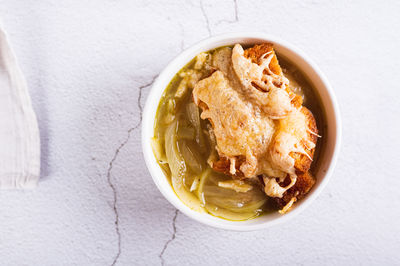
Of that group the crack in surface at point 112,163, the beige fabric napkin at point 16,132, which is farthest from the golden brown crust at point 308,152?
the beige fabric napkin at point 16,132

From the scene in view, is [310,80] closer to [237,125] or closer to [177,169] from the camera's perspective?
[237,125]

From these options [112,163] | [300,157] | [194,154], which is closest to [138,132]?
[112,163]

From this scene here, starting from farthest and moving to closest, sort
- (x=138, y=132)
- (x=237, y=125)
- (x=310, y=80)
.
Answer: (x=138, y=132)
(x=310, y=80)
(x=237, y=125)

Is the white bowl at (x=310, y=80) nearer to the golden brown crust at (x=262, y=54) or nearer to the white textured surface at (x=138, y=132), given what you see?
the golden brown crust at (x=262, y=54)

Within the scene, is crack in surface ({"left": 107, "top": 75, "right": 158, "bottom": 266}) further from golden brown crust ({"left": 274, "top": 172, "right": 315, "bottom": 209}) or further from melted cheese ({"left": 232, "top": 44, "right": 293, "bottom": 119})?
golden brown crust ({"left": 274, "top": 172, "right": 315, "bottom": 209})

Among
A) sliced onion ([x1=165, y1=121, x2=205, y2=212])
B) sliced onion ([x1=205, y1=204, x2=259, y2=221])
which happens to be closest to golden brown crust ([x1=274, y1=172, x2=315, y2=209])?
sliced onion ([x1=205, y1=204, x2=259, y2=221])

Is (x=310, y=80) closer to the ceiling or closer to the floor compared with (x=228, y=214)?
closer to the ceiling

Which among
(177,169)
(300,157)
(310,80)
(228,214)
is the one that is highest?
(310,80)

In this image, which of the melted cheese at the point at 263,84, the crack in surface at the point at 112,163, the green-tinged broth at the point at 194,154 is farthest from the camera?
the crack in surface at the point at 112,163
